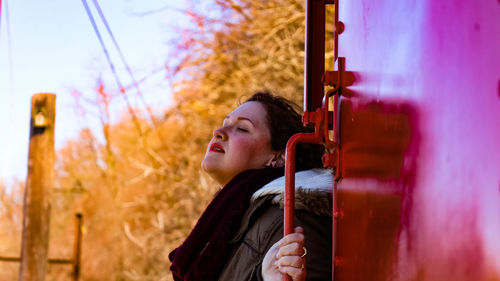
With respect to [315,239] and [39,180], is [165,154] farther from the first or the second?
[315,239]

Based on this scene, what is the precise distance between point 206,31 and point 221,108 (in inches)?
54.2

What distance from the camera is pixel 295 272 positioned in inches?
60.0

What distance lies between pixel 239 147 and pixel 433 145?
1.83 metres

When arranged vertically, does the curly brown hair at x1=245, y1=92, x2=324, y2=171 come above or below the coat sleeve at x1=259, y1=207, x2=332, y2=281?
above

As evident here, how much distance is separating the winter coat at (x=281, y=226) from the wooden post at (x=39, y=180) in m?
7.37

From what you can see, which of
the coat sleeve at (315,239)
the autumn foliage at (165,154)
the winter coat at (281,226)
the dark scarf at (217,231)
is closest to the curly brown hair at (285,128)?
the dark scarf at (217,231)

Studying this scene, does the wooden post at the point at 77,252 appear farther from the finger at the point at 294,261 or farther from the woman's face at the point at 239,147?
the finger at the point at 294,261

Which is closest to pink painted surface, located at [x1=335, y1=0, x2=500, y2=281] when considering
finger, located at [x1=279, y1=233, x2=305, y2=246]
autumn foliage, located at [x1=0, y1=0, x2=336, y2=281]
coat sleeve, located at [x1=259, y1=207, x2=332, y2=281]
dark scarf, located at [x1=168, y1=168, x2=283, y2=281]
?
finger, located at [x1=279, y1=233, x2=305, y2=246]

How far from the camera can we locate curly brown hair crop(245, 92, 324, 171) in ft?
8.22

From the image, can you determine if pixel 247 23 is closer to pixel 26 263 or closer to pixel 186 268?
pixel 26 263

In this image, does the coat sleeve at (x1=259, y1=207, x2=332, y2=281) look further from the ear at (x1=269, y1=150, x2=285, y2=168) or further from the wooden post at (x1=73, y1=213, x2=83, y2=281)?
the wooden post at (x1=73, y1=213, x2=83, y2=281)

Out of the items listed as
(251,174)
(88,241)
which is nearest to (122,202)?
(88,241)

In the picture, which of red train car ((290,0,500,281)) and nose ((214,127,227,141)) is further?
nose ((214,127,227,141))

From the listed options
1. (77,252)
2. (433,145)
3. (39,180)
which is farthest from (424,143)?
(77,252)
